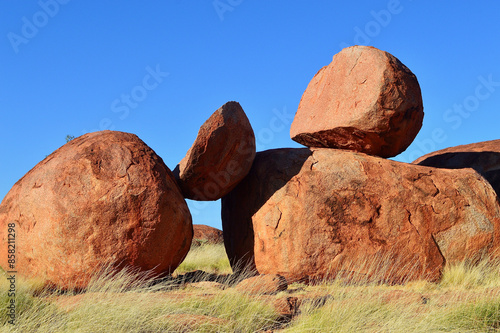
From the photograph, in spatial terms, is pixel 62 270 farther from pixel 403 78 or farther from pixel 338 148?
pixel 403 78

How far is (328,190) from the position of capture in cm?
671

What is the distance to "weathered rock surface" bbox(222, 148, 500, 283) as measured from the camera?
6.54 m

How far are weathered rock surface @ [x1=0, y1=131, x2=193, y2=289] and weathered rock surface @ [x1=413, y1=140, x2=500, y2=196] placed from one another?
19.5ft

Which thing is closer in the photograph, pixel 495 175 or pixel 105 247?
pixel 105 247

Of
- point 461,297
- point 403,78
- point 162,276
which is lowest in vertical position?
point 461,297

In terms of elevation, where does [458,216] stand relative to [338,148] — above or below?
below

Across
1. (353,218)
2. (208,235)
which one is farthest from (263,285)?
(208,235)

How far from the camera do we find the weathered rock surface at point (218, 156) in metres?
6.26

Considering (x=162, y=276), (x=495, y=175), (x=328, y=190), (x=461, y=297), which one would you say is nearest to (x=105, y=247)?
(x=162, y=276)

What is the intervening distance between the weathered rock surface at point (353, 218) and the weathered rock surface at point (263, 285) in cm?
78

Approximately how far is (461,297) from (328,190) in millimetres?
2143

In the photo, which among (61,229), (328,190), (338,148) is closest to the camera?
(61,229)

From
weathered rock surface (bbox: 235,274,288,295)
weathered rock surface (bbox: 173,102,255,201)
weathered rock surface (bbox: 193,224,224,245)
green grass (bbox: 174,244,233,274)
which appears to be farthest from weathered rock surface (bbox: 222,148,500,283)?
weathered rock surface (bbox: 193,224,224,245)

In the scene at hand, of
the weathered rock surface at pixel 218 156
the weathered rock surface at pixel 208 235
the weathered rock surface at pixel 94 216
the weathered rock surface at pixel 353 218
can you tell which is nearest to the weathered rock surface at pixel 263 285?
the weathered rock surface at pixel 353 218
